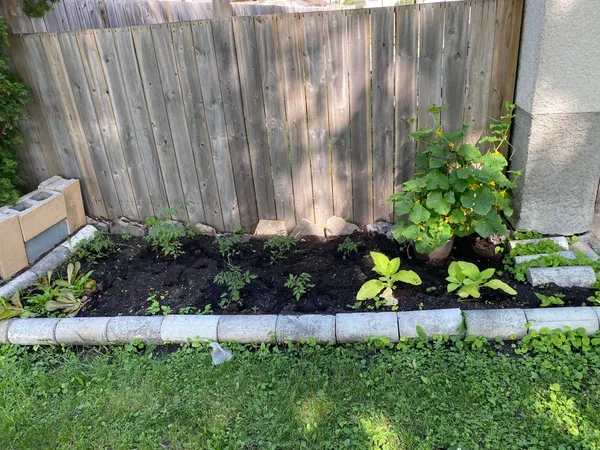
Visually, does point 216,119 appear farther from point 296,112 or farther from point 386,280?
point 386,280

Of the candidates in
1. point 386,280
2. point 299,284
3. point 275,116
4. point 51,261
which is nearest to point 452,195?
point 386,280

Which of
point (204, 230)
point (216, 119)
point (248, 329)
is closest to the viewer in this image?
point (248, 329)

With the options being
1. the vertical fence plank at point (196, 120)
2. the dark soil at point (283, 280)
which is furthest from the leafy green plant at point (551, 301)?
the vertical fence plank at point (196, 120)

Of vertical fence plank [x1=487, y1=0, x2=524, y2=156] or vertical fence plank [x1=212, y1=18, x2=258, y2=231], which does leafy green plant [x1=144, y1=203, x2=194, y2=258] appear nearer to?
vertical fence plank [x1=212, y1=18, x2=258, y2=231]

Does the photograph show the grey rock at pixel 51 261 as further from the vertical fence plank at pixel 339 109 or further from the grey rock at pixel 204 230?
the vertical fence plank at pixel 339 109

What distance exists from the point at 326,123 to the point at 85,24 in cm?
282

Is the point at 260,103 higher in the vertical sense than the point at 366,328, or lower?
higher

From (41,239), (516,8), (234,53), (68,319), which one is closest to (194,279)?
(68,319)

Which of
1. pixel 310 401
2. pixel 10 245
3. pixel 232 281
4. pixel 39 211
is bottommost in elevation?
pixel 310 401

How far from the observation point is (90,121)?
4266 millimetres

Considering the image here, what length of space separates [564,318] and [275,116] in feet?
8.05

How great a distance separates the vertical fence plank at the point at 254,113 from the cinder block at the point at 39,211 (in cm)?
171

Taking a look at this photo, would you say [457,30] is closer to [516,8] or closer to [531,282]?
[516,8]

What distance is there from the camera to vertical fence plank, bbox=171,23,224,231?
3.77 m
